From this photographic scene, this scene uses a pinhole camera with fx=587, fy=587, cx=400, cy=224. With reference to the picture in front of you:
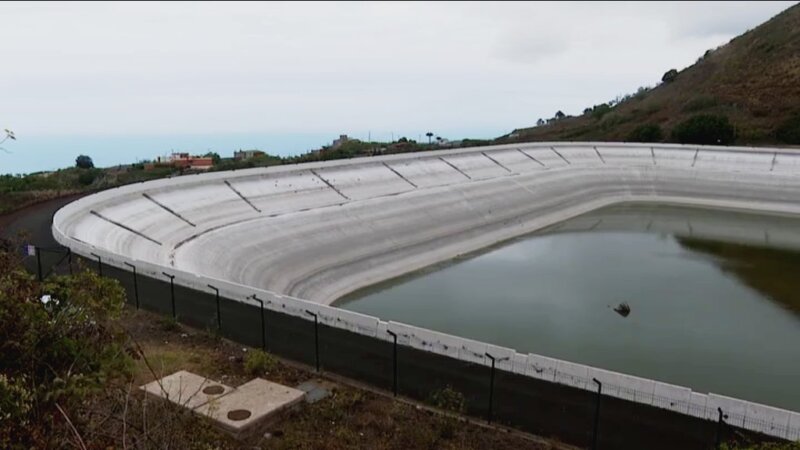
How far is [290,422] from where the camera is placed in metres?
8.51

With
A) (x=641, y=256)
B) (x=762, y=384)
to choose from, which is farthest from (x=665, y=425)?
(x=641, y=256)

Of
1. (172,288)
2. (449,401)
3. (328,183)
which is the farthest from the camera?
(328,183)

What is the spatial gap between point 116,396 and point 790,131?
167ft

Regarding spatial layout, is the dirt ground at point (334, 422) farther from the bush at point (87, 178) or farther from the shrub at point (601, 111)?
the shrub at point (601, 111)

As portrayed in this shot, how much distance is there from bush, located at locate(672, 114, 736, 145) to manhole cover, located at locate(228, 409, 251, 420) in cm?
4536

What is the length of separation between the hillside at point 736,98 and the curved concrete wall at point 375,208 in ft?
28.3

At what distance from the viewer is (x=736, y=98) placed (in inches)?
2122

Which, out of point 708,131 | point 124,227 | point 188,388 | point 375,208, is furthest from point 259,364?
point 708,131

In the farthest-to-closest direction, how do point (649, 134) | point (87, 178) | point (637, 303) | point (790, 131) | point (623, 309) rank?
point (649, 134) < point (790, 131) < point (87, 178) < point (637, 303) < point (623, 309)

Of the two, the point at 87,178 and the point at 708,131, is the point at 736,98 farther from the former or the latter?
the point at 87,178

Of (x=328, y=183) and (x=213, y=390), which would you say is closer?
(x=213, y=390)

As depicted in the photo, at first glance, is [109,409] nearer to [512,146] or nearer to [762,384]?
[762,384]

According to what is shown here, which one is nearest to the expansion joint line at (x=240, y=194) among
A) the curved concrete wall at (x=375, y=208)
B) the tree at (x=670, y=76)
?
the curved concrete wall at (x=375, y=208)

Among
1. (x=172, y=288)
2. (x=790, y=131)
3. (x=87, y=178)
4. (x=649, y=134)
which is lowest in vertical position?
(x=172, y=288)
